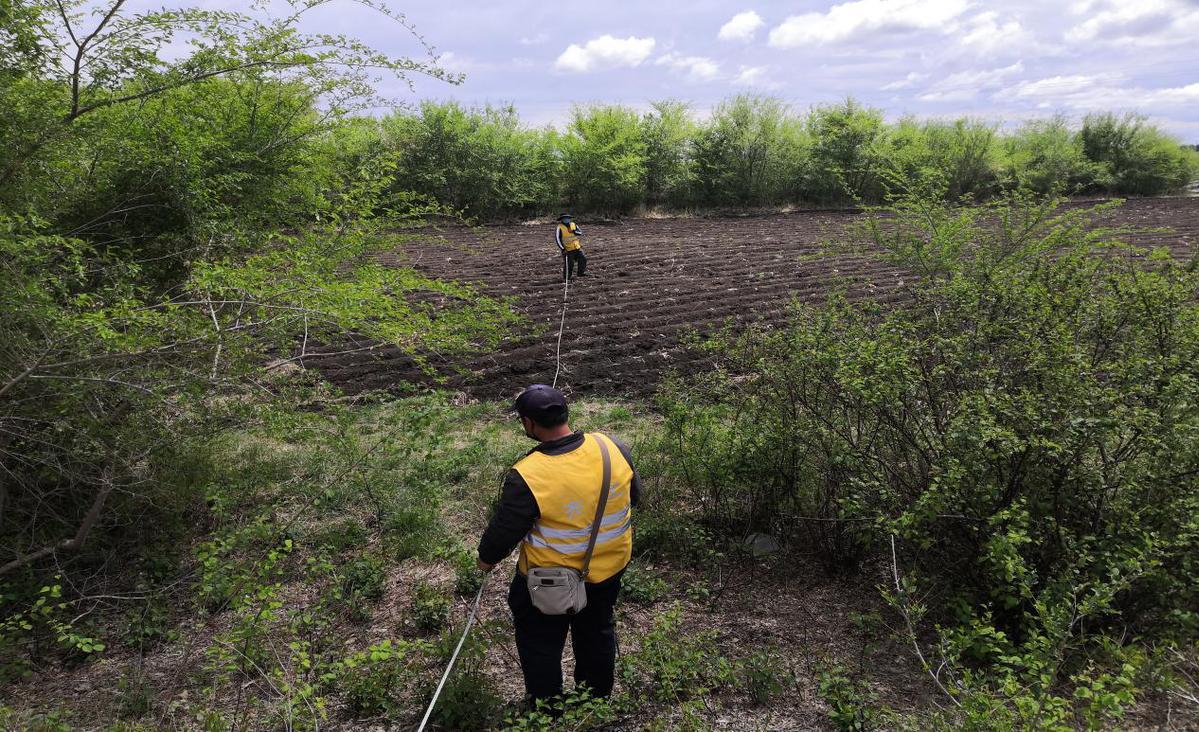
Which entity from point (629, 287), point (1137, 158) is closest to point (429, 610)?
point (629, 287)

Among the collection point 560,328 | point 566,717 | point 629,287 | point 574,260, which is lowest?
point 566,717

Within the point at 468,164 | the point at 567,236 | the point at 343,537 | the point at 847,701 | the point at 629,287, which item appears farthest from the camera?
the point at 468,164

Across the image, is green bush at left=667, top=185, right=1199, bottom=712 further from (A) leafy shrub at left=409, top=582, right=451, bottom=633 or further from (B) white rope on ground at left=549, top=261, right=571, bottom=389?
(B) white rope on ground at left=549, top=261, right=571, bottom=389

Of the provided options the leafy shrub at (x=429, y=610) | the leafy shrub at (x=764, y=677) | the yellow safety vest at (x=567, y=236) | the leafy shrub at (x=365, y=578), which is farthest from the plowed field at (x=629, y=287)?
the leafy shrub at (x=764, y=677)

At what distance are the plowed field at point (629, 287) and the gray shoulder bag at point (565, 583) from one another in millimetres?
2386

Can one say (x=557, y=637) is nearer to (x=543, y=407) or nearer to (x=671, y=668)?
(x=671, y=668)

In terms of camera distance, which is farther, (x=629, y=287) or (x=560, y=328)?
(x=629, y=287)

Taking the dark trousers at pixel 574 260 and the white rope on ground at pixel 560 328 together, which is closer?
the white rope on ground at pixel 560 328

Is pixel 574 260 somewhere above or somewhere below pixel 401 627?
above

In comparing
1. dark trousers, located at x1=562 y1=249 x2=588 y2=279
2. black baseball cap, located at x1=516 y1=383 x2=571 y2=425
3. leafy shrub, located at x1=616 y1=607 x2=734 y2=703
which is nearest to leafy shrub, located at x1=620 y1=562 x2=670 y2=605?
leafy shrub, located at x1=616 y1=607 x2=734 y2=703

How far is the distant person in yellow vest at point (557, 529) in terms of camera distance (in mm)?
2703

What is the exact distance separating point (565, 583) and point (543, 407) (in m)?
0.76

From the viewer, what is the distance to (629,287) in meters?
12.8

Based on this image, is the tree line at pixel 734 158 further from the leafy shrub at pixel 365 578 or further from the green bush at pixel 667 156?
the leafy shrub at pixel 365 578
